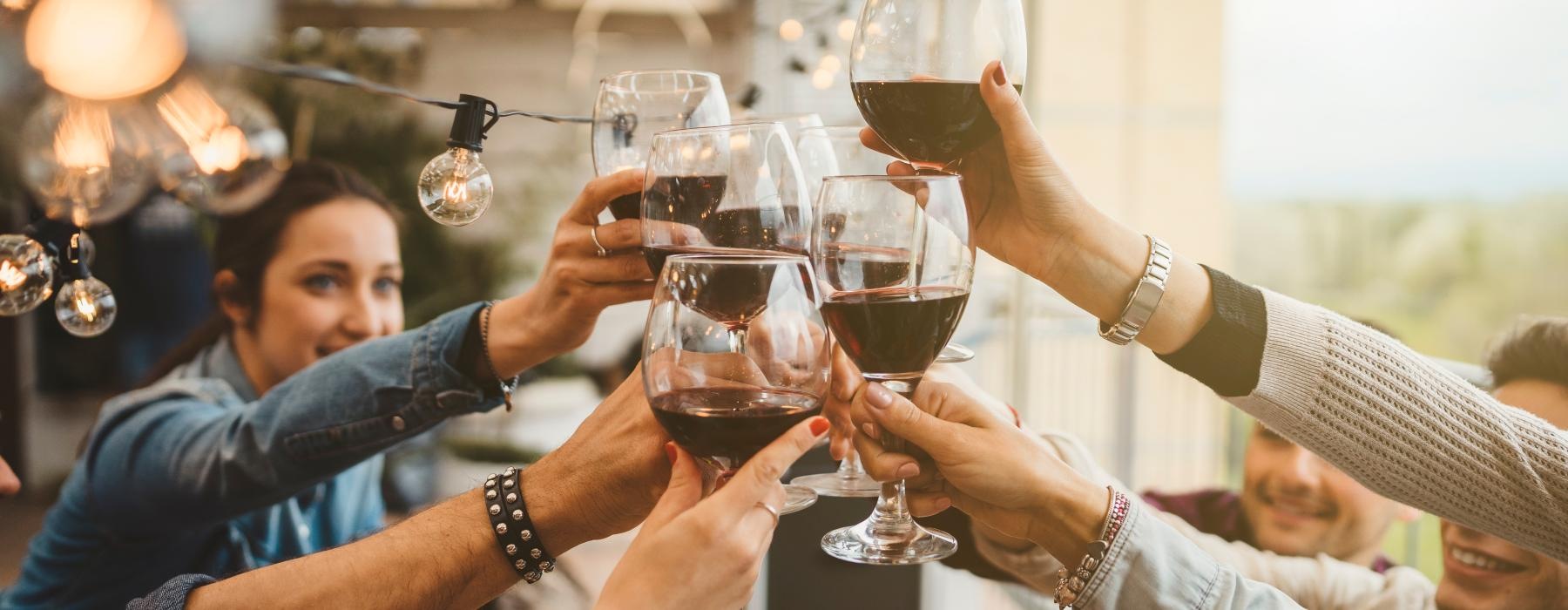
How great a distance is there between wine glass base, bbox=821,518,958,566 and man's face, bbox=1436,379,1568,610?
98 centimetres

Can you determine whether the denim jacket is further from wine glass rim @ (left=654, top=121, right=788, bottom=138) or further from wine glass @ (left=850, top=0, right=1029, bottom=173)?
wine glass @ (left=850, top=0, right=1029, bottom=173)

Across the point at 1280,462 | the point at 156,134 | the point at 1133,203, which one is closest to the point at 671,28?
the point at 1133,203

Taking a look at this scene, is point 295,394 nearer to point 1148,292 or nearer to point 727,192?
point 727,192

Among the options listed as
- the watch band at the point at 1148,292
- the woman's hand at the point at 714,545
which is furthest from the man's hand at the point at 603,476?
the watch band at the point at 1148,292

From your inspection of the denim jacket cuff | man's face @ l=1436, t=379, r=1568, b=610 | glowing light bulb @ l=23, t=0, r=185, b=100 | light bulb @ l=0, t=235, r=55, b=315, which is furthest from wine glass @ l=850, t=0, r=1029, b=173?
glowing light bulb @ l=23, t=0, r=185, b=100

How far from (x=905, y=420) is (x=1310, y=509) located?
56.5 inches

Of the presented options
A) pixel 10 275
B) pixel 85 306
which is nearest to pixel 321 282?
pixel 85 306

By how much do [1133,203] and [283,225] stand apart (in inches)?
181

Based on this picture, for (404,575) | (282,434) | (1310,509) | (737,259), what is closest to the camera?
(737,259)

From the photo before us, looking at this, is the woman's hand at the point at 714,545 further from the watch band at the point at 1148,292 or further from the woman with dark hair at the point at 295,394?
the watch band at the point at 1148,292

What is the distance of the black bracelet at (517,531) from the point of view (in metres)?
1.15

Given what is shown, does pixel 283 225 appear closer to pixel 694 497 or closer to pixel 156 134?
pixel 156 134

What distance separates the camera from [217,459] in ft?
5.44

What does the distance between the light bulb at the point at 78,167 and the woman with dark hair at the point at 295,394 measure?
12.5 inches
